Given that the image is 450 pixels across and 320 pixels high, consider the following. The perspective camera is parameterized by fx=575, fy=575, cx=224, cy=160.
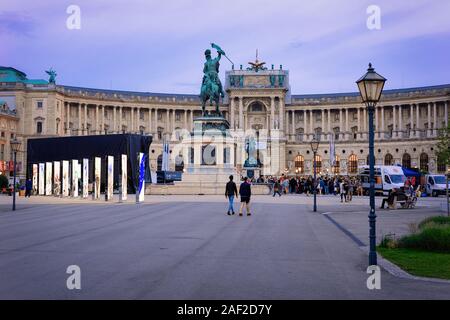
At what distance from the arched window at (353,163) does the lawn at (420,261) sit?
361 feet

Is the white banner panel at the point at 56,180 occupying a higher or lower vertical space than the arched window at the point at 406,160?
lower

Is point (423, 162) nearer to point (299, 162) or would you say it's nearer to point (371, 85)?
point (299, 162)

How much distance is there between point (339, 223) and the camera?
26750mm

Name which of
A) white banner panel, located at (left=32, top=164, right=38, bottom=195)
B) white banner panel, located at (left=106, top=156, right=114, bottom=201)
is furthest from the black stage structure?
white banner panel, located at (left=106, top=156, right=114, bottom=201)

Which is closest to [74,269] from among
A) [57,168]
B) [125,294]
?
[125,294]

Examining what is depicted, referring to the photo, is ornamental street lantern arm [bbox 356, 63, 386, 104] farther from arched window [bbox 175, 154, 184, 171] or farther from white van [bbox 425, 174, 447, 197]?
arched window [bbox 175, 154, 184, 171]

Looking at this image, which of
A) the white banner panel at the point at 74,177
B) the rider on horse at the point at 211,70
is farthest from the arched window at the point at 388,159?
the white banner panel at the point at 74,177

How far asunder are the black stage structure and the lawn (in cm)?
4702

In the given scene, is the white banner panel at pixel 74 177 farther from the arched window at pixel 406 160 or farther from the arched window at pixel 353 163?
the arched window at pixel 353 163

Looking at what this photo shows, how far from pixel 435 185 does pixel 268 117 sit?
68.5 m

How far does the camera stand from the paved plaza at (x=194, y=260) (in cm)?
1111

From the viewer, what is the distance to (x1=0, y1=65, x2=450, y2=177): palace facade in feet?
368

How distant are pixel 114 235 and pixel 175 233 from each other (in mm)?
2264

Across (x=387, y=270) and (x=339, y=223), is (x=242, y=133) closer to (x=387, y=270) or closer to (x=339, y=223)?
(x=339, y=223)
